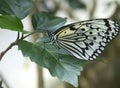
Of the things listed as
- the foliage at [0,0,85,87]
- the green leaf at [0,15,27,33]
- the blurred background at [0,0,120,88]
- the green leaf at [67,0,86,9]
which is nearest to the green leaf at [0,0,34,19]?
the foliage at [0,0,85,87]

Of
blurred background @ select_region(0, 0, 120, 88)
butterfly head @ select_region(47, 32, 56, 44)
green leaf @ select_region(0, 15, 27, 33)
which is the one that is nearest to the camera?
green leaf @ select_region(0, 15, 27, 33)

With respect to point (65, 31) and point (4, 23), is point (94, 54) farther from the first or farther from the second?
point (4, 23)

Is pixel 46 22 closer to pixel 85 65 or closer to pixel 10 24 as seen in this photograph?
pixel 10 24

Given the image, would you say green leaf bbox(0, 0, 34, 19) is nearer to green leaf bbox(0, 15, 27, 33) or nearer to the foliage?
the foliage

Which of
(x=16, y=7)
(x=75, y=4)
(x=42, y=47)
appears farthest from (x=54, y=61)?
(x=75, y=4)

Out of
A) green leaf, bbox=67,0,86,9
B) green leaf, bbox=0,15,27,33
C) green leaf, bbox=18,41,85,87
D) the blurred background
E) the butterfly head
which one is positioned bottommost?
the blurred background
